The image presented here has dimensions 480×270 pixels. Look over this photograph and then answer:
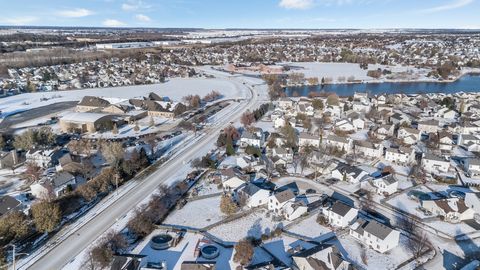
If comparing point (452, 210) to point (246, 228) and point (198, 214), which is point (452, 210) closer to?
point (246, 228)

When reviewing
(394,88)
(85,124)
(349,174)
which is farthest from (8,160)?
(394,88)

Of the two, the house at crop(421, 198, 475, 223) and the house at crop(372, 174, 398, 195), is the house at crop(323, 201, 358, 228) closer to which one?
the house at crop(372, 174, 398, 195)

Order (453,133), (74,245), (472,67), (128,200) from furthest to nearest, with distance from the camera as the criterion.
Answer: (472,67), (453,133), (128,200), (74,245)

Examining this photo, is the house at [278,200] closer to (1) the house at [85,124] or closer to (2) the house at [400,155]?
(2) the house at [400,155]

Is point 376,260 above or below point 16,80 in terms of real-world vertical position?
below

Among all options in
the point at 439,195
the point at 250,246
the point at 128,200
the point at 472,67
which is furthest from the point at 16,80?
the point at 472,67

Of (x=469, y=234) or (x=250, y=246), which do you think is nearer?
(x=250, y=246)

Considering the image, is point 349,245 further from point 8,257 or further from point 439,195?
point 8,257
